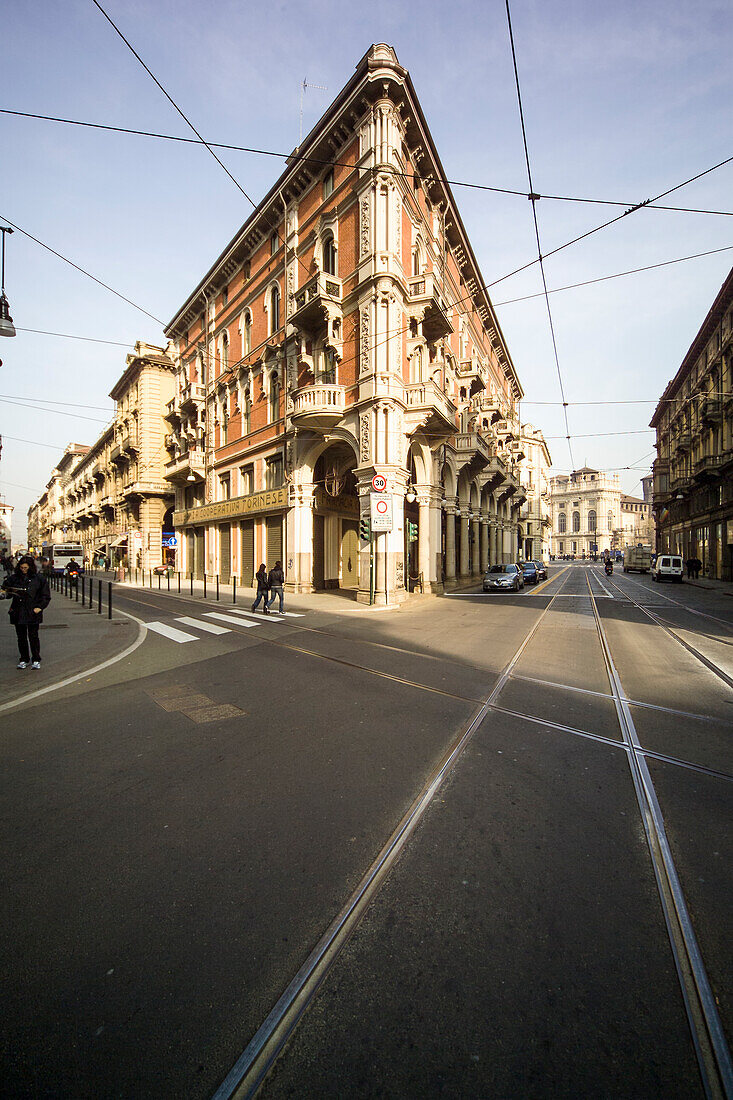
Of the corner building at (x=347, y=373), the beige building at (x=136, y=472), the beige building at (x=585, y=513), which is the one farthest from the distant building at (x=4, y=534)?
the beige building at (x=585, y=513)

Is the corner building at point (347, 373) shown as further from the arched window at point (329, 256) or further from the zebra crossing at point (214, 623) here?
the zebra crossing at point (214, 623)

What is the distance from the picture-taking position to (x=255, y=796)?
3457 mm

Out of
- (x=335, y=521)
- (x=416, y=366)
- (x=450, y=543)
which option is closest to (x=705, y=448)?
(x=450, y=543)

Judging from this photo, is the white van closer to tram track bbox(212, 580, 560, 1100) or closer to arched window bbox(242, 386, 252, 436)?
arched window bbox(242, 386, 252, 436)

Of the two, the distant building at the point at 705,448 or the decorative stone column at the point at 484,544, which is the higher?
the distant building at the point at 705,448

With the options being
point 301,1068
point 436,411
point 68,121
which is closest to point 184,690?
point 301,1068

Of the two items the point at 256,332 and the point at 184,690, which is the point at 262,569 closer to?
the point at 184,690

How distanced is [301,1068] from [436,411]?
1945cm

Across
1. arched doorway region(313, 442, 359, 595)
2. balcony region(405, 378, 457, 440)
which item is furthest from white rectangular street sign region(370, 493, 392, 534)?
arched doorway region(313, 442, 359, 595)

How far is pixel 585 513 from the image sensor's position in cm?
11912

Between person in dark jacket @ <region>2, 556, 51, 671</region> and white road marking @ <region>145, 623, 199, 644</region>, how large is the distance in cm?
297

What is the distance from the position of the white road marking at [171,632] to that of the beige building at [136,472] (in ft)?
62.2

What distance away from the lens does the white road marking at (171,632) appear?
10.4 m

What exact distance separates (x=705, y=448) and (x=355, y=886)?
146 ft
